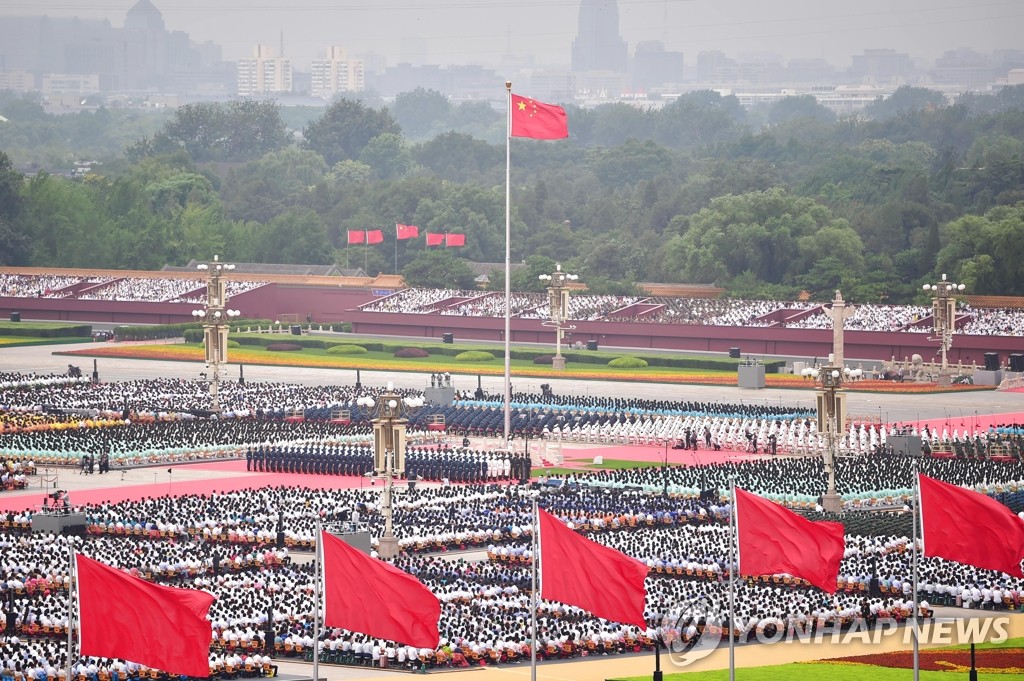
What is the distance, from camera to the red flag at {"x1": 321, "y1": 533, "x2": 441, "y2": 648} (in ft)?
66.9

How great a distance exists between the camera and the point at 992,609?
30.5 m

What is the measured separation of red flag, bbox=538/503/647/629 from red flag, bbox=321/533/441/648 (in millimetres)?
1819

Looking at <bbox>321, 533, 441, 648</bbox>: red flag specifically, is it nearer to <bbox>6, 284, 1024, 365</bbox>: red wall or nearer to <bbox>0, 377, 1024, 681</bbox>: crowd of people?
<bbox>0, 377, 1024, 681</bbox>: crowd of people

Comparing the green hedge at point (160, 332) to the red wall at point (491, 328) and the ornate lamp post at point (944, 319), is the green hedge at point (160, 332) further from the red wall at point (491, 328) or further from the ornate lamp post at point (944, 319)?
the ornate lamp post at point (944, 319)

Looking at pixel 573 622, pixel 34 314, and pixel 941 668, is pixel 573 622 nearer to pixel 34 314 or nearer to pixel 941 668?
pixel 941 668

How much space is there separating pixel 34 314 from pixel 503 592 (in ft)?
222

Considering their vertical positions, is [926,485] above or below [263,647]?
above

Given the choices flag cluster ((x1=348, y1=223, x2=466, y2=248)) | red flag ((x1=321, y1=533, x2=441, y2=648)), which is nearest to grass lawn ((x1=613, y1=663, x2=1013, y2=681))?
red flag ((x1=321, y1=533, x2=441, y2=648))

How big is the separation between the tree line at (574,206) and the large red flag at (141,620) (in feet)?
222

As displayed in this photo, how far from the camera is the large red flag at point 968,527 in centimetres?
2236

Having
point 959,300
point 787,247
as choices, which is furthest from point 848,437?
point 787,247

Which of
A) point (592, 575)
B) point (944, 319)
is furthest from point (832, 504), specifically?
point (944, 319)

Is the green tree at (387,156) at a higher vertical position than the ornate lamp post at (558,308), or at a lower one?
higher

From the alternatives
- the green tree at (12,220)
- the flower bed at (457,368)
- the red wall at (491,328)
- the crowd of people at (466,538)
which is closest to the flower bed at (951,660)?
the crowd of people at (466,538)
